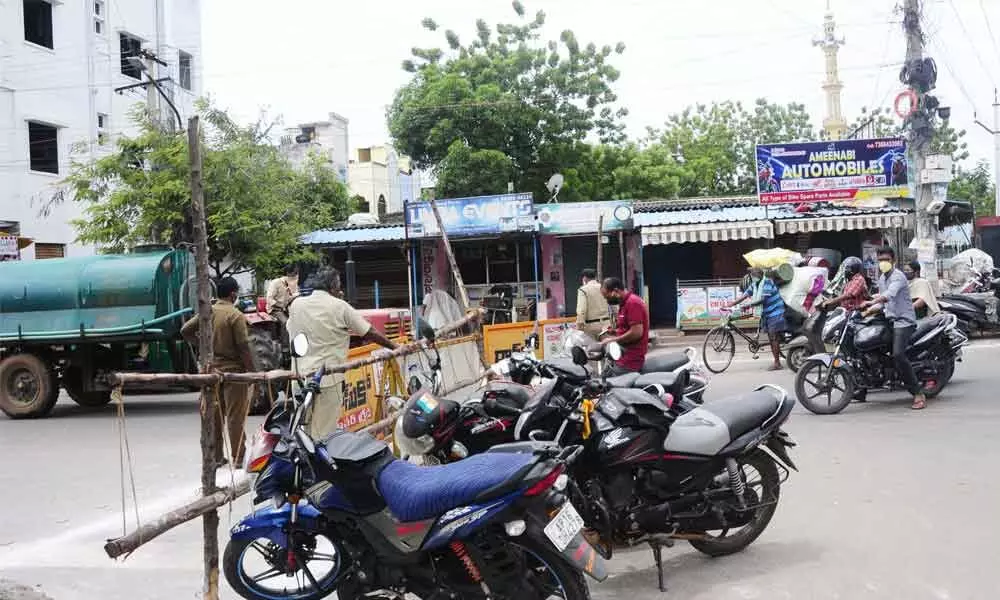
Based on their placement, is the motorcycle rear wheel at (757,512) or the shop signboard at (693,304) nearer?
the motorcycle rear wheel at (757,512)

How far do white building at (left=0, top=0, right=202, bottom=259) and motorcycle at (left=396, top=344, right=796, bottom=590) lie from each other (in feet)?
56.8

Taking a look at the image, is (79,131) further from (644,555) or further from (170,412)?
(644,555)

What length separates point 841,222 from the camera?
20031mm

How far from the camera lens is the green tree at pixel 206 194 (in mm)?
17891

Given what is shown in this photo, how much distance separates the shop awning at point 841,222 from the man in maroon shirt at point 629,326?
13.6m

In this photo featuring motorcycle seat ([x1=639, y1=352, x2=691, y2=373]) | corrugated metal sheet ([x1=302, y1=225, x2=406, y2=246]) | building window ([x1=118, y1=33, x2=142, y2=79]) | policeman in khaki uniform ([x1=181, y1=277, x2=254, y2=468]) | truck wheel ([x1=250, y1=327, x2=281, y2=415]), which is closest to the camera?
motorcycle seat ([x1=639, y1=352, x2=691, y2=373])

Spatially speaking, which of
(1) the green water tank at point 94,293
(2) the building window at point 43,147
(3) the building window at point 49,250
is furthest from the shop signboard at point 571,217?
(2) the building window at point 43,147

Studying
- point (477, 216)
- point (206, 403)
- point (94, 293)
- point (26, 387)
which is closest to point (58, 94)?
point (477, 216)

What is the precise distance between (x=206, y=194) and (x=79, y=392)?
6123mm

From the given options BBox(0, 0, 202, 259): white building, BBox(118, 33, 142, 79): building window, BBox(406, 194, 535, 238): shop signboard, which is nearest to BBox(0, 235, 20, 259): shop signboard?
BBox(0, 0, 202, 259): white building

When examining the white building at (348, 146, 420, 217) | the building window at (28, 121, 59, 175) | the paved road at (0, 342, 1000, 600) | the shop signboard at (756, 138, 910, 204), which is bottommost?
the paved road at (0, 342, 1000, 600)

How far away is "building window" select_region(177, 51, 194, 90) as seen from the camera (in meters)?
30.2

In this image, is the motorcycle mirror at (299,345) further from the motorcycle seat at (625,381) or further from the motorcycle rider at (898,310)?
the motorcycle rider at (898,310)

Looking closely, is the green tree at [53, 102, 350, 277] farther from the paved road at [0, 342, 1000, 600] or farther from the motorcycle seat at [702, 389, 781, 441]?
the motorcycle seat at [702, 389, 781, 441]
